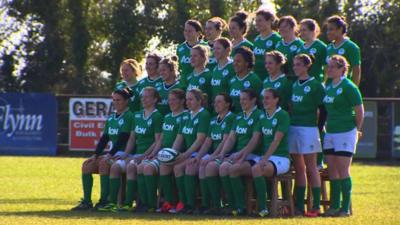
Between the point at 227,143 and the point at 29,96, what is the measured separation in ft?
59.3

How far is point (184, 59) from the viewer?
13828 millimetres

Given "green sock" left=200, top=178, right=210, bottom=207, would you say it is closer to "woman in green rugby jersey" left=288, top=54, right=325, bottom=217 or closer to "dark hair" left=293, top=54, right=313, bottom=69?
"woman in green rugby jersey" left=288, top=54, right=325, bottom=217

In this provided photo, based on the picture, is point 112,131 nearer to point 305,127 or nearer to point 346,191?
point 305,127

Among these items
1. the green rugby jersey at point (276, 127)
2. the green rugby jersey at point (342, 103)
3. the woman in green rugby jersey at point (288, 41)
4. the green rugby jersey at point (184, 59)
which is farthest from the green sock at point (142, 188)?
the green rugby jersey at point (342, 103)

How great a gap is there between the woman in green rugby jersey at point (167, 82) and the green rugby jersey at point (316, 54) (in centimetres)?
171

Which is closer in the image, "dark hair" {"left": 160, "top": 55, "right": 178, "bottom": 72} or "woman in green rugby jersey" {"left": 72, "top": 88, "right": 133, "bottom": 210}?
"dark hair" {"left": 160, "top": 55, "right": 178, "bottom": 72}

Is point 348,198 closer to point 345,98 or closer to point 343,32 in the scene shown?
point 345,98

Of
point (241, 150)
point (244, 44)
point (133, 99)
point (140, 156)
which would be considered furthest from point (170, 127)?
point (244, 44)

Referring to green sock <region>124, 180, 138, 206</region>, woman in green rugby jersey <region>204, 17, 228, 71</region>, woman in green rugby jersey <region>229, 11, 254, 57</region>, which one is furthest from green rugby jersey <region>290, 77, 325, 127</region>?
green sock <region>124, 180, 138, 206</region>

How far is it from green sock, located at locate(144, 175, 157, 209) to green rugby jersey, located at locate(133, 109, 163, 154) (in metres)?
0.58

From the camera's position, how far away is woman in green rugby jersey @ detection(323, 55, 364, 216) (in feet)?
39.6

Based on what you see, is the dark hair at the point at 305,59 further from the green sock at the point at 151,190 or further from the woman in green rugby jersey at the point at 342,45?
the green sock at the point at 151,190

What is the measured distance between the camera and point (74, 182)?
18.8 meters

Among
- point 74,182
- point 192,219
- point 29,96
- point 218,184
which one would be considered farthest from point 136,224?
point 29,96
